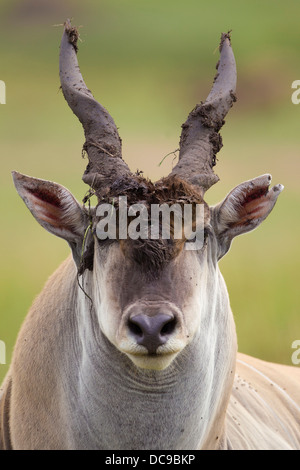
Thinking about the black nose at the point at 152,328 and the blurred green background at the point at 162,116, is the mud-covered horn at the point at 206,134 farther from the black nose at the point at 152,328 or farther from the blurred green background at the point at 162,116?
the blurred green background at the point at 162,116

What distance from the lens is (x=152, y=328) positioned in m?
5.43

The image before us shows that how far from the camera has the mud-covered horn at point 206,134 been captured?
6320mm

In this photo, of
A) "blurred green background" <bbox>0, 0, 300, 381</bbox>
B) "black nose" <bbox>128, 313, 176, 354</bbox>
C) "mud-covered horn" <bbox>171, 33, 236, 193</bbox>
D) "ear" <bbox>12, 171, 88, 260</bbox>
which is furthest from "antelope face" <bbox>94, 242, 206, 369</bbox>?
"blurred green background" <bbox>0, 0, 300, 381</bbox>

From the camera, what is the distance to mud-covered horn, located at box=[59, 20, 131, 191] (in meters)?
6.22

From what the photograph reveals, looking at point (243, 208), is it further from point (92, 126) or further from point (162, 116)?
point (162, 116)

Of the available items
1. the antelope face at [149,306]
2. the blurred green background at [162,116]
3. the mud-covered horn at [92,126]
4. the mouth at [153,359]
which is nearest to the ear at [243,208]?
the antelope face at [149,306]

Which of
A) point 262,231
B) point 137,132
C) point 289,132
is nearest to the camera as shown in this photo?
point 262,231

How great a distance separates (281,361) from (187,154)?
8.38 metres

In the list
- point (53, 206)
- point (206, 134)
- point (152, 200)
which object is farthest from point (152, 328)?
point (206, 134)

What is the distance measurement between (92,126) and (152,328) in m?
1.57

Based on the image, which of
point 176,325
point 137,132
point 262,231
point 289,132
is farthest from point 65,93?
point 289,132

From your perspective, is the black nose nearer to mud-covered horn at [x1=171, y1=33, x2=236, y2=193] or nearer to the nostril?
the nostril

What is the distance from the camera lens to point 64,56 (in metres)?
6.94

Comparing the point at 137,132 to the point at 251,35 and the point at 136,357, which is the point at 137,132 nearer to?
the point at 251,35
